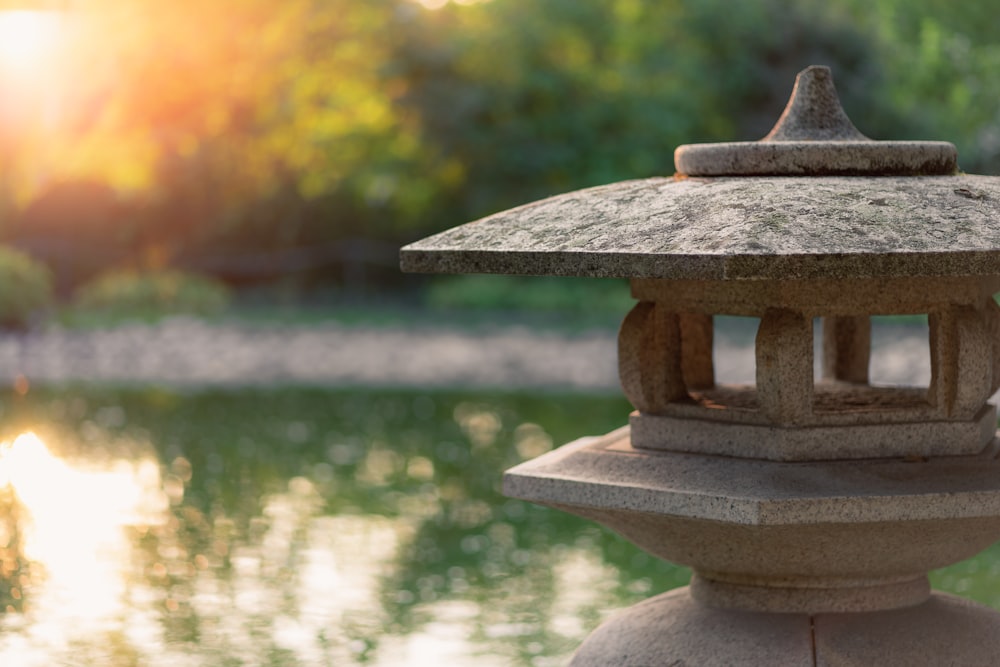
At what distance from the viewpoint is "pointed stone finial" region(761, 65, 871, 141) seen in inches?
176

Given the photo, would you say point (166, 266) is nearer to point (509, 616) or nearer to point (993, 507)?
point (509, 616)

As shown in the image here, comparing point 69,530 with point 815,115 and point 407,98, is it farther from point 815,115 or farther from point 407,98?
point 407,98

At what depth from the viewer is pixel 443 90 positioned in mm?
23469

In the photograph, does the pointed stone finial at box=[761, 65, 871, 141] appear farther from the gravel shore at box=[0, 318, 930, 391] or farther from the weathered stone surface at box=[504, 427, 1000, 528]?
the gravel shore at box=[0, 318, 930, 391]

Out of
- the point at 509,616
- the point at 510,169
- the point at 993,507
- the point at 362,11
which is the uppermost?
the point at 362,11

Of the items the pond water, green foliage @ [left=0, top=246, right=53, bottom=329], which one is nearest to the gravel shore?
green foliage @ [left=0, top=246, right=53, bottom=329]

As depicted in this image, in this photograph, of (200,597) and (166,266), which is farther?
(166,266)

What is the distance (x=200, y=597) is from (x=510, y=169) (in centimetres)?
1647

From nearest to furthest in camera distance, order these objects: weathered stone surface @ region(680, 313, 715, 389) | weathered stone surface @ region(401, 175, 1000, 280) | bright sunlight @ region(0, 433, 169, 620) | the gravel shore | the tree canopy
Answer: weathered stone surface @ region(401, 175, 1000, 280) < weathered stone surface @ region(680, 313, 715, 389) < bright sunlight @ region(0, 433, 169, 620) < the gravel shore < the tree canopy

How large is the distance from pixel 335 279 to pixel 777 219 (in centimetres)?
2129

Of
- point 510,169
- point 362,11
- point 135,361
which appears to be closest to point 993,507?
point 135,361

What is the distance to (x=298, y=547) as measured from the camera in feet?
26.8

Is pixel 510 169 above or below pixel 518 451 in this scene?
above

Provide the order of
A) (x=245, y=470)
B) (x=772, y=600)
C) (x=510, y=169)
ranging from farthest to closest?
(x=510, y=169) → (x=245, y=470) → (x=772, y=600)
